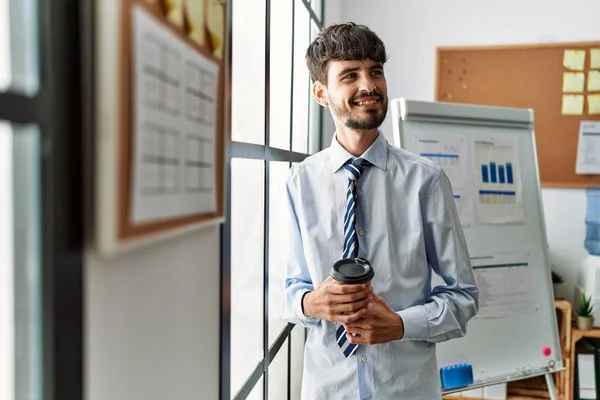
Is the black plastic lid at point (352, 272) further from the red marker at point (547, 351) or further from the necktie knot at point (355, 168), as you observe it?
the red marker at point (547, 351)

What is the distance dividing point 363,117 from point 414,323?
52 cm

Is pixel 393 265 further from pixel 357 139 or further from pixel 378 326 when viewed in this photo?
pixel 357 139

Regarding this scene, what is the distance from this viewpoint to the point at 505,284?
2049mm

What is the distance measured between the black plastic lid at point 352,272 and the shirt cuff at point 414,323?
185 mm

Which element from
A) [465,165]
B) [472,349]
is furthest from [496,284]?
[465,165]

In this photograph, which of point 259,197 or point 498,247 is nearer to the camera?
point 259,197

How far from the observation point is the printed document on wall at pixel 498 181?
6.75ft

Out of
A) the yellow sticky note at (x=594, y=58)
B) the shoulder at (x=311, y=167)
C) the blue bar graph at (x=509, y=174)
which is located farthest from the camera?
the yellow sticky note at (x=594, y=58)

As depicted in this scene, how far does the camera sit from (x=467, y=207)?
203 cm

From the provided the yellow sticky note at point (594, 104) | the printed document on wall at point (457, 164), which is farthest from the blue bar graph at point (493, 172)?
the yellow sticky note at point (594, 104)

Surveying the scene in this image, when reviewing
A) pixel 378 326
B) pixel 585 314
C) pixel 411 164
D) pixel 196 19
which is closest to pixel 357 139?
pixel 411 164

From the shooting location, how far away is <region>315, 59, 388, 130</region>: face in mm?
1200

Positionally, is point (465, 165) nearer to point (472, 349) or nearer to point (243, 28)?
point (472, 349)

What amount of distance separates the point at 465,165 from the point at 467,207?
18 centimetres
